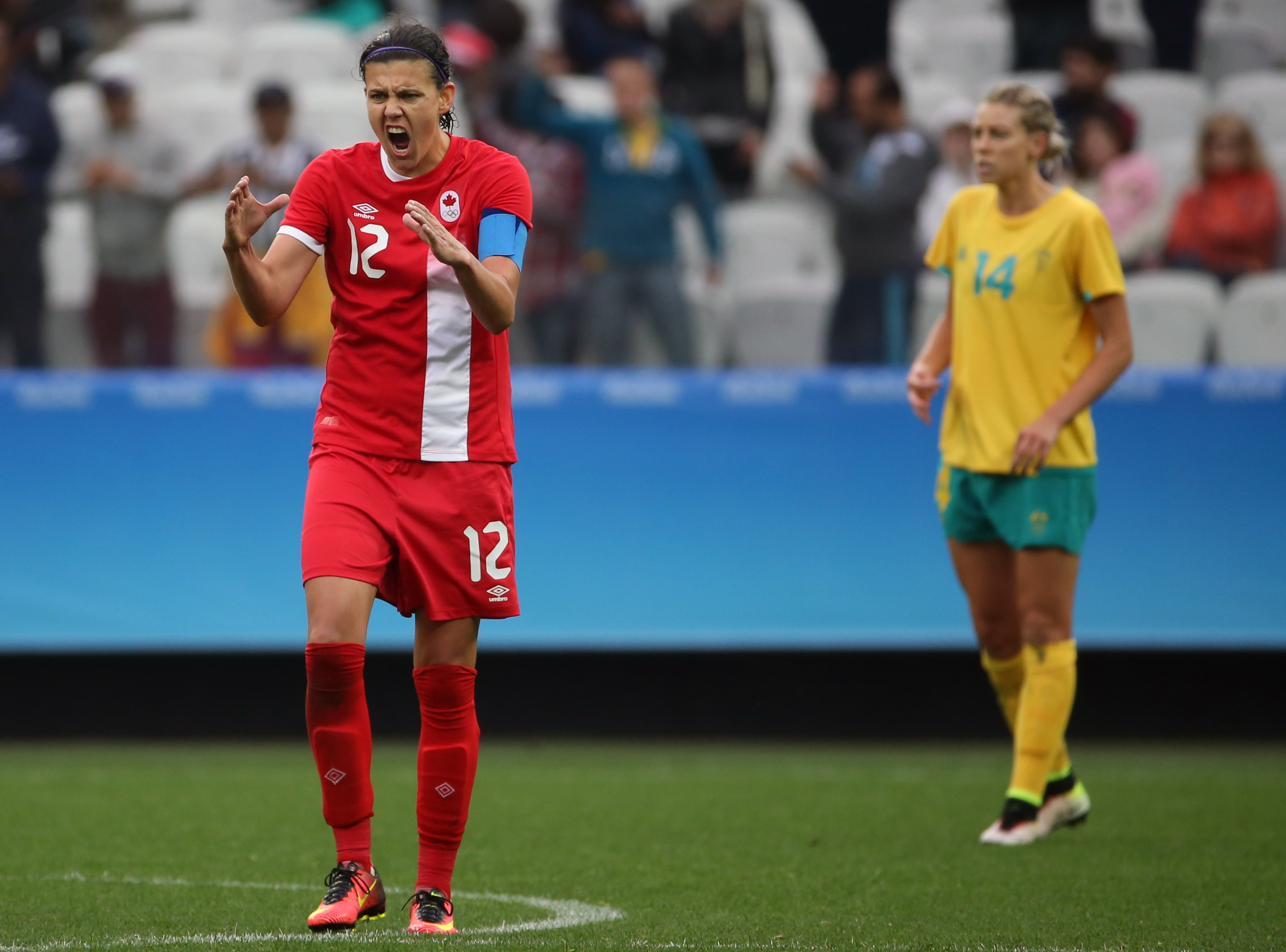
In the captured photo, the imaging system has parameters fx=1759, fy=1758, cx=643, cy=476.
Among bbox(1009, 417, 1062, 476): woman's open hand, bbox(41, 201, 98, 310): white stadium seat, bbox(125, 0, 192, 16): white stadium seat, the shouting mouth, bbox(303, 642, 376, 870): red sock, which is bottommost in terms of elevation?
bbox(303, 642, 376, 870): red sock

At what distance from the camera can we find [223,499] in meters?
7.62

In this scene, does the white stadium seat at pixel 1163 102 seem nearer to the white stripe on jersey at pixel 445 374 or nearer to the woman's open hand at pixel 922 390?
the woman's open hand at pixel 922 390

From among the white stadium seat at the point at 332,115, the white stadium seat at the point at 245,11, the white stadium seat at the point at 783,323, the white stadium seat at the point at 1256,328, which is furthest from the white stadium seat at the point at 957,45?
the white stadium seat at the point at 245,11

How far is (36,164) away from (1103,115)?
205 inches

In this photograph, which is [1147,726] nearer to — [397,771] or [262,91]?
[397,771]

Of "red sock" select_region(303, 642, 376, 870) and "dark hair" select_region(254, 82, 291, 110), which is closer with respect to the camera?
"red sock" select_region(303, 642, 376, 870)

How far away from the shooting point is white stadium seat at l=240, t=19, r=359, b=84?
33.9 feet

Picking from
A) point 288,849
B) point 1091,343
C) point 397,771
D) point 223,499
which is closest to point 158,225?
point 223,499

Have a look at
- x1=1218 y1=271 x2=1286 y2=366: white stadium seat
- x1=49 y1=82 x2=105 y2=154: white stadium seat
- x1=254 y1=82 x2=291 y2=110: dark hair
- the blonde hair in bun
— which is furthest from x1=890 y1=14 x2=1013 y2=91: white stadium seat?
the blonde hair in bun

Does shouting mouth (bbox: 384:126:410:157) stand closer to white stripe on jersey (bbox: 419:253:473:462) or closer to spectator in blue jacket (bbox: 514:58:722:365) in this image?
white stripe on jersey (bbox: 419:253:473:462)

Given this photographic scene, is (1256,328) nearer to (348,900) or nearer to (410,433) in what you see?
(410,433)

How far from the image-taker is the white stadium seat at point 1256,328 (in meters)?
7.66

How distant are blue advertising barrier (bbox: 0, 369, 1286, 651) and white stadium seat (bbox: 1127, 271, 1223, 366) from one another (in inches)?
20.4

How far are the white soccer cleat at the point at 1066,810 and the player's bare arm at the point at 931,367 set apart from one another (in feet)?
3.97
